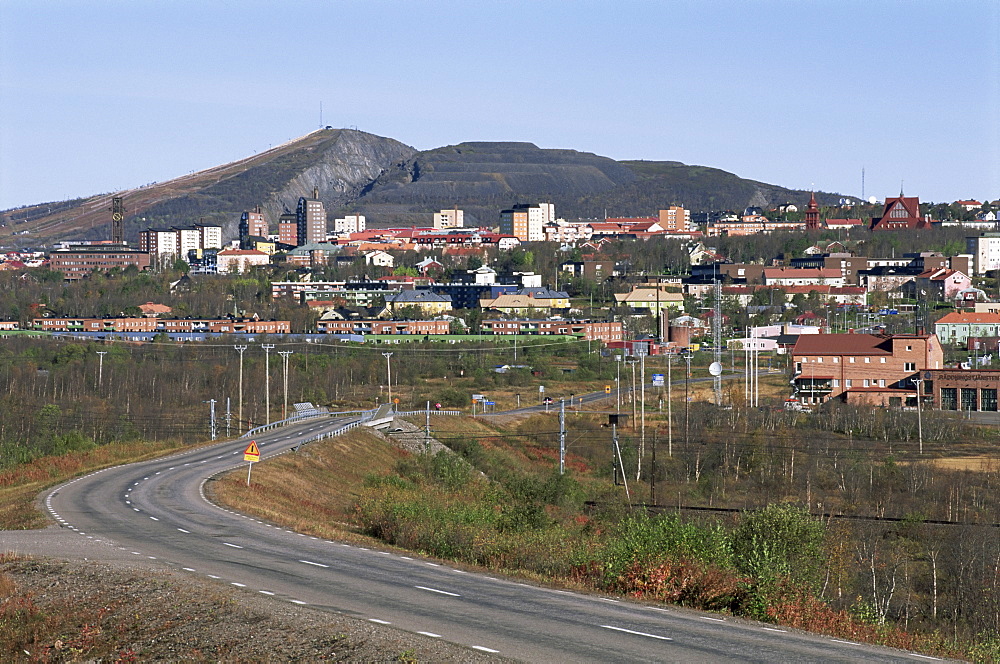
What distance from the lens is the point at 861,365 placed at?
81438mm

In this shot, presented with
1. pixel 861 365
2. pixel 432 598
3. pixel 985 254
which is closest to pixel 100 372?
pixel 861 365

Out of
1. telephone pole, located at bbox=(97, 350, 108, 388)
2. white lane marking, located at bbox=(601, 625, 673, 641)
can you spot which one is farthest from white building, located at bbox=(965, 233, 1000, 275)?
white lane marking, located at bbox=(601, 625, 673, 641)

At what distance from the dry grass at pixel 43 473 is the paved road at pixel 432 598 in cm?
98

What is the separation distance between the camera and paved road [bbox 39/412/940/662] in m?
15.6

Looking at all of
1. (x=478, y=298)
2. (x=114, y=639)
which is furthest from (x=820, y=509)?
(x=478, y=298)

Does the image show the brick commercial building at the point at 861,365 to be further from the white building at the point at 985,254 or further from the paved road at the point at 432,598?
the white building at the point at 985,254

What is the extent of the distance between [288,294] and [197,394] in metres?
74.7

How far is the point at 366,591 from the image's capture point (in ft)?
62.8

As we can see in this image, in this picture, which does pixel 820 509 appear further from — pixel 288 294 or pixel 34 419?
pixel 288 294

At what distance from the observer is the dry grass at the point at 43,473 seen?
28.5 metres

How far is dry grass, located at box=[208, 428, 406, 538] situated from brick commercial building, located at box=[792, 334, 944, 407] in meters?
36.9

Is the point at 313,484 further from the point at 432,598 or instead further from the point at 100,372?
the point at 100,372

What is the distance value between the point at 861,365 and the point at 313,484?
52222mm

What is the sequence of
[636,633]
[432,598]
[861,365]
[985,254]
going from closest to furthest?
[636,633] → [432,598] → [861,365] → [985,254]
